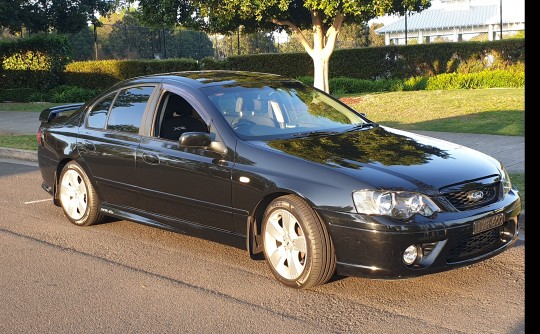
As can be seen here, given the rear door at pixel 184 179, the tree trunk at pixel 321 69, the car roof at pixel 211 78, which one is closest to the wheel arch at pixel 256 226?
the rear door at pixel 184 179

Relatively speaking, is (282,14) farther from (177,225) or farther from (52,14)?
(177,225)

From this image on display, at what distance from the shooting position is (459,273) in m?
5.52

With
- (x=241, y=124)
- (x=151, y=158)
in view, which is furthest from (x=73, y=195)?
(x=241, y=124)

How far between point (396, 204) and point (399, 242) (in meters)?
0.27

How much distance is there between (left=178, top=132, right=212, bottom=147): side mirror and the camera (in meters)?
5.86

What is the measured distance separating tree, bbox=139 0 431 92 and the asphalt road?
519 inches

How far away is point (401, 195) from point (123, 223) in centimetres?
372

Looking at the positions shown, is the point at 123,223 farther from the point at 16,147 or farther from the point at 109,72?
the point at 109,72

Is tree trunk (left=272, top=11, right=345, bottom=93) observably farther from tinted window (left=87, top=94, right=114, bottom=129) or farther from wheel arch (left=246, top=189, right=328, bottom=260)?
wheel arch (left=246, top=189, right=328, bottom=260)

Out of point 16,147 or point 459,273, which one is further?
point 16,147

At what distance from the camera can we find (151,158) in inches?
252

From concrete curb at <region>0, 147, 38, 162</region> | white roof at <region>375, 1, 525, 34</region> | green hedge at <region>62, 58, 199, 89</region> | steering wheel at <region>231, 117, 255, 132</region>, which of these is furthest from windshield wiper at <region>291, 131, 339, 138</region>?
white roof at <region>375, 1, 525, 34</region>

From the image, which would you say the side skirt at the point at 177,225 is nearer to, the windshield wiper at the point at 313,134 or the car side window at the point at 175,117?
the car side window at the point at 175,117
